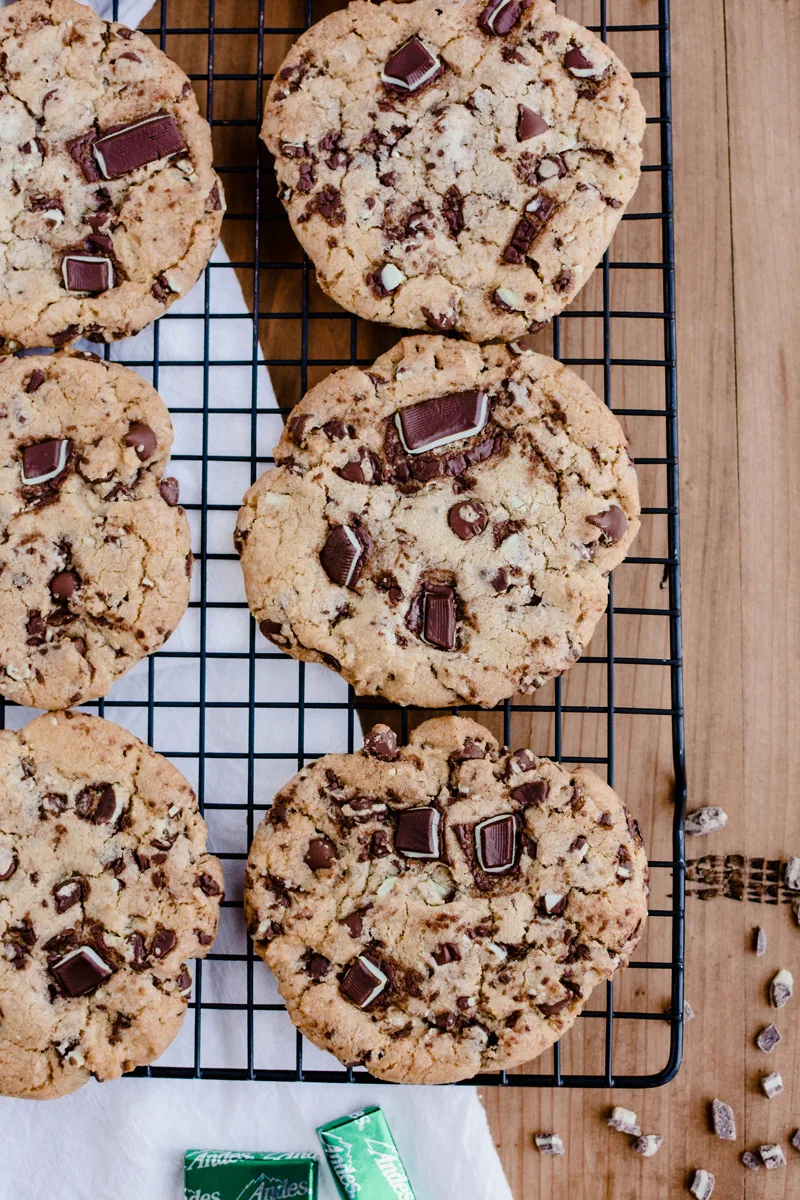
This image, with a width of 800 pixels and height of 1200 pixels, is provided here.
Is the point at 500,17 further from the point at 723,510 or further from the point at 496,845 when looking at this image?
the point at 496,845

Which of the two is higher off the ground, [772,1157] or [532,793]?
[532,793]

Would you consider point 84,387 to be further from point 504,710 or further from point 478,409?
point 504,710

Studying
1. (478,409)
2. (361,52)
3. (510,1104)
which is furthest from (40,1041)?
(361,52)

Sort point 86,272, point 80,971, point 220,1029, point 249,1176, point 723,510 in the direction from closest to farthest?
point 80,971 < point 86,272 < point 249,1176 < point 220,1029 < point 723,510

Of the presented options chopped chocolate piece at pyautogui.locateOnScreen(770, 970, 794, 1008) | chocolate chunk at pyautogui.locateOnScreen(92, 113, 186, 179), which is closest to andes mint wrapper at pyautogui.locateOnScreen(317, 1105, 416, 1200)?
chopped chocolate piece at pyautogui.locateOnScreen(770, 970, 794, 1008)

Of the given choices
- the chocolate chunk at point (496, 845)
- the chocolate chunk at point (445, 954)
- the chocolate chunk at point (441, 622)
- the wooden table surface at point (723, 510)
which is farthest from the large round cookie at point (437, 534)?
the chocolate chunk at point (445, 954)

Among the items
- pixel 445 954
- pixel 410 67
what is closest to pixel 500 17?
pixel 410 67
